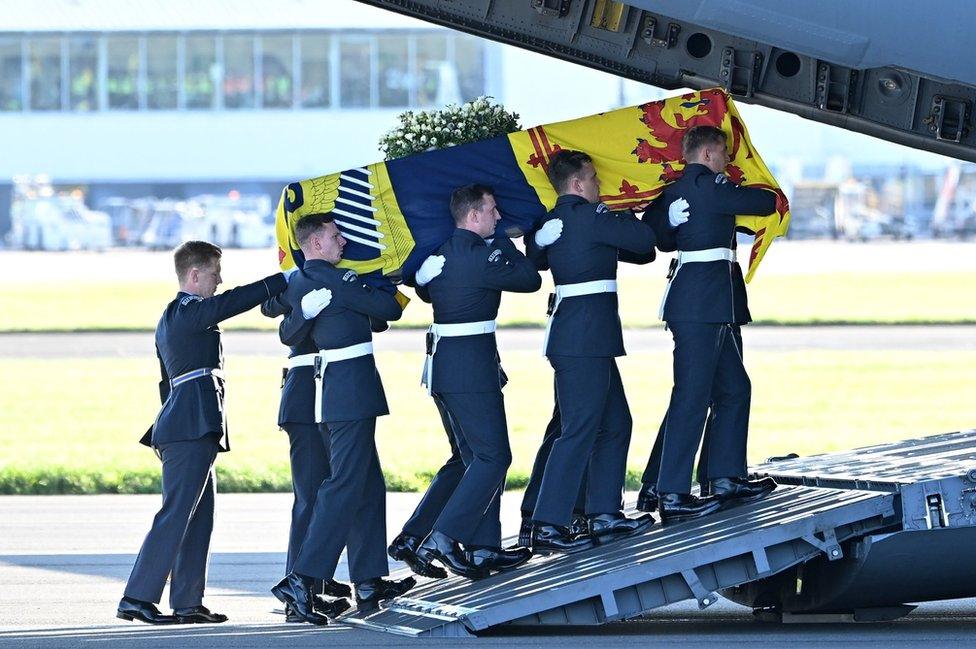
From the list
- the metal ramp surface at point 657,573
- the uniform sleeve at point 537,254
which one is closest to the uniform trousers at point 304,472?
the metal ramp surface at point 657,573

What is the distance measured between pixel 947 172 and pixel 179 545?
5337 centimetres

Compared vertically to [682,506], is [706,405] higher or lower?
higher

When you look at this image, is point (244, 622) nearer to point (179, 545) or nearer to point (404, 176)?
point (179, 545)

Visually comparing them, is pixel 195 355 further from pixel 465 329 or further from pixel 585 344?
pixel 585 344

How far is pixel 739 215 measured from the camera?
704 centimetres

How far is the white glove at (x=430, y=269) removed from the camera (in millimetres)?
6797

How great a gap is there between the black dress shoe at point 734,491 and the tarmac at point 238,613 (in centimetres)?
54

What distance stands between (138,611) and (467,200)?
2.33m

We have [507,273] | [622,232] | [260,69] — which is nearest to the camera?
[507,273]

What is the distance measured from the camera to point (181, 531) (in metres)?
6.77

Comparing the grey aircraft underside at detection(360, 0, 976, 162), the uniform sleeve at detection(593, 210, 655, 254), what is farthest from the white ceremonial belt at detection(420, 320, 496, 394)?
the grey aircraft underside at detection(360, 0, 976, 162)

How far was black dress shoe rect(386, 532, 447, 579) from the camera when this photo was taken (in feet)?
22.6

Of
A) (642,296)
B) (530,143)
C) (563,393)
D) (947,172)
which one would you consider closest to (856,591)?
(563,393)

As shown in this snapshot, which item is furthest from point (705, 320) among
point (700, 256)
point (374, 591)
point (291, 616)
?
point (291, 616)
